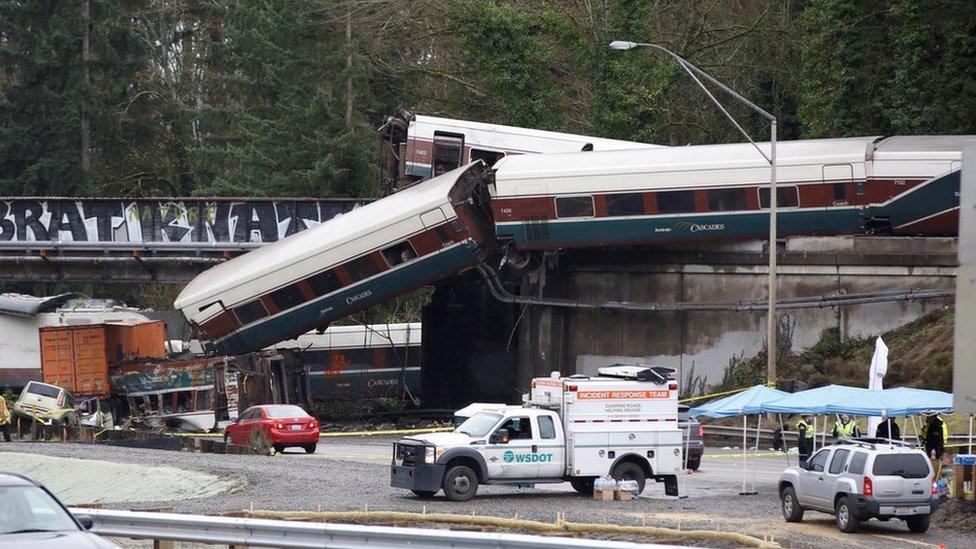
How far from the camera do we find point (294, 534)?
590 inches

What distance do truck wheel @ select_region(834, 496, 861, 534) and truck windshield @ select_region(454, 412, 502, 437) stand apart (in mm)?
5957

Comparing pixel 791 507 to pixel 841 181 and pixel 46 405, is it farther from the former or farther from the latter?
pixel 46 405

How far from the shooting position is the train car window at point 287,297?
42.8 meters

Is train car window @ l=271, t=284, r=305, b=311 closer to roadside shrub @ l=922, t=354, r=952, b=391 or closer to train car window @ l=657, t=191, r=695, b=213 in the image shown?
train car window @ l=657, t=191, r=695, b=213

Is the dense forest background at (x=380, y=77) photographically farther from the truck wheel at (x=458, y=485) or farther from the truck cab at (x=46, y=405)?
the truck wheel at (x=458, y=485)

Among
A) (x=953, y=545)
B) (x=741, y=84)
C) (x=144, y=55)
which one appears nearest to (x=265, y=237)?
(x=741, y=84)

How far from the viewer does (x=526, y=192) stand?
42344 millimetres

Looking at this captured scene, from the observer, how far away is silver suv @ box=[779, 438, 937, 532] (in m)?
21.1

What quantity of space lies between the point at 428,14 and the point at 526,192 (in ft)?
81.1

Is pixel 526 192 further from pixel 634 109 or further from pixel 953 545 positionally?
pixel 953 545

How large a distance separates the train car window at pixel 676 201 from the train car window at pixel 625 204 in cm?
54

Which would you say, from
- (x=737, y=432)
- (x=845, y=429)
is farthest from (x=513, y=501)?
(x=737, y=432)

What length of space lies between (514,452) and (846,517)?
5.78 meters

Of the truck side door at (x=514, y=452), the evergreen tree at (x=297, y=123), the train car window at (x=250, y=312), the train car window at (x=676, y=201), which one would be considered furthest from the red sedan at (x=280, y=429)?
the evergreen tree at (x=297, y=123)
